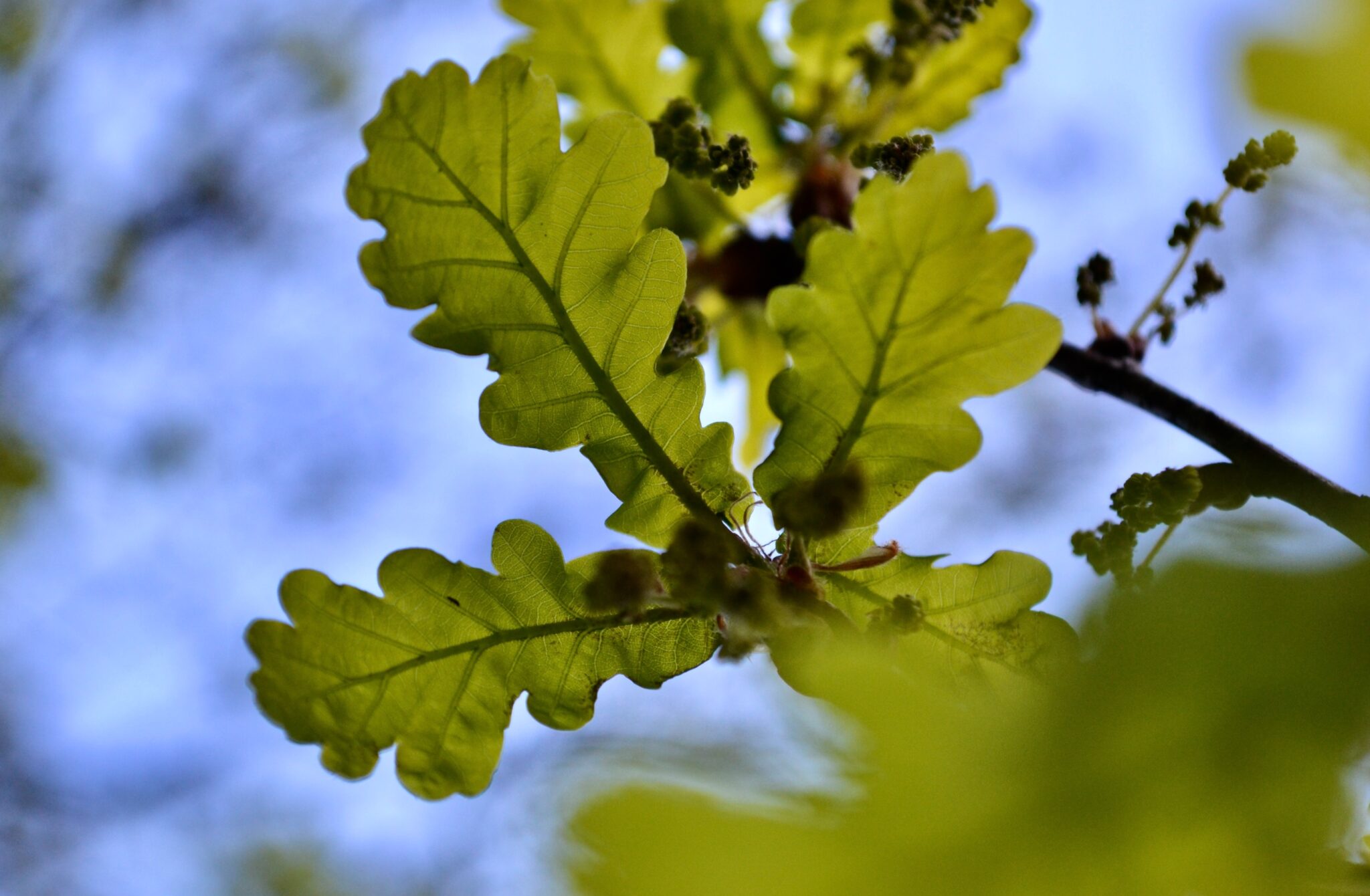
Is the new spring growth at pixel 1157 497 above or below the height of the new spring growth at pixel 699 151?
below

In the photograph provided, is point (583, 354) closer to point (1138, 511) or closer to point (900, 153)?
point (900, 153)

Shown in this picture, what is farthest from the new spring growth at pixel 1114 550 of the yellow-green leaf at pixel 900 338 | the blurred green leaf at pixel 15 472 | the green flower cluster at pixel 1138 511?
the blurred green leaf at pixel 15 472

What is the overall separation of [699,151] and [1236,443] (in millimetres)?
483

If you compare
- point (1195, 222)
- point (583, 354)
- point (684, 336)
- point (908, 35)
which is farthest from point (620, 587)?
point (908, 35)

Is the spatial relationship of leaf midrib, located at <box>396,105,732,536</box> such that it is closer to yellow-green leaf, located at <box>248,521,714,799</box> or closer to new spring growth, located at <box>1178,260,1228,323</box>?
yellow-green leaf, located at <box>248,521,714,799</box>

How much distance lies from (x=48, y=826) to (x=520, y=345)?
340 cm

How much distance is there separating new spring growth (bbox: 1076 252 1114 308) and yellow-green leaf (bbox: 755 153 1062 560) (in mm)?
249

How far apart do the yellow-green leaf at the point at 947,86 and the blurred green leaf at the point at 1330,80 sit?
0.74 meters

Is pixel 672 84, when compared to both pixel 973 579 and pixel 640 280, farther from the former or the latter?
pixel 973 579

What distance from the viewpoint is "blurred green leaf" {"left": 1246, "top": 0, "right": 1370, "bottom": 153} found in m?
0.42

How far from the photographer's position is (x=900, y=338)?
2.24 ft

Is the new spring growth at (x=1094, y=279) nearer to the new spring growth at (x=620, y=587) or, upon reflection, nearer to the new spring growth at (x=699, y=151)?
the new spring growth at (x=699, y=151)

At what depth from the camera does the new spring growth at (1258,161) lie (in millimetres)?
779

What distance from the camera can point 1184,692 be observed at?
324 mm
